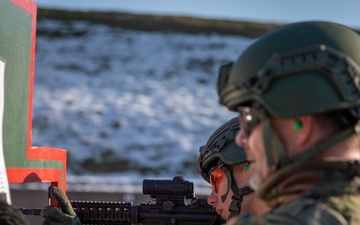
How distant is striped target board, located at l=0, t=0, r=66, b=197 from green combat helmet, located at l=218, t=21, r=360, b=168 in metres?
1.44

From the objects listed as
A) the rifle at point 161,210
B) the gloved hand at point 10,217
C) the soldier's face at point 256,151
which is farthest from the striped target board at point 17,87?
the soldier's face at point 256,151

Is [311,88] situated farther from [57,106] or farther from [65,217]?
[57,106]

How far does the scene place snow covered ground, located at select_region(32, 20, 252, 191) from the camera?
20.0 metres

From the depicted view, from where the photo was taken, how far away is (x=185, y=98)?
76.8ft

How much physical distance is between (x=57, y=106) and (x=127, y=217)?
58.7 ft

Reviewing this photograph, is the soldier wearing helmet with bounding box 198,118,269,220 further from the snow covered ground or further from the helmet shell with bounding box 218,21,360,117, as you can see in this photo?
the snow covered ground

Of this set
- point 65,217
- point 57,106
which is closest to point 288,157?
point 65,217

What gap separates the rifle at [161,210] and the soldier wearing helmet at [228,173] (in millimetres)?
509

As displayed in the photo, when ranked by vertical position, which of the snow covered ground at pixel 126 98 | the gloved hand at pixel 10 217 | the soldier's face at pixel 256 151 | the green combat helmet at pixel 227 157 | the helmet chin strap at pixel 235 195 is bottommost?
the gloved hand at pixel 10 217

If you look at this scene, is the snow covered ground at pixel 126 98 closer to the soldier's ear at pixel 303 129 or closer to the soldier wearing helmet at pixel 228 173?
the soldier wearing helmet at pixel 228 173

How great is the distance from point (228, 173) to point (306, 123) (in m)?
1.95

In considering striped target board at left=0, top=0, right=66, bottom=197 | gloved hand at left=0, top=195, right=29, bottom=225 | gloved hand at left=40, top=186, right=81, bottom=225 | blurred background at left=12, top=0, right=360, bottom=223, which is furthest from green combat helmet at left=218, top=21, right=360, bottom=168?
blurred background at left=12, top=0, right=360, bottom=223

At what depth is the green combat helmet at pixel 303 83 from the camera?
2031 mm

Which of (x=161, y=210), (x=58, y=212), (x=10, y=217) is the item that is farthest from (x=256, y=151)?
(x=161, y=210)
